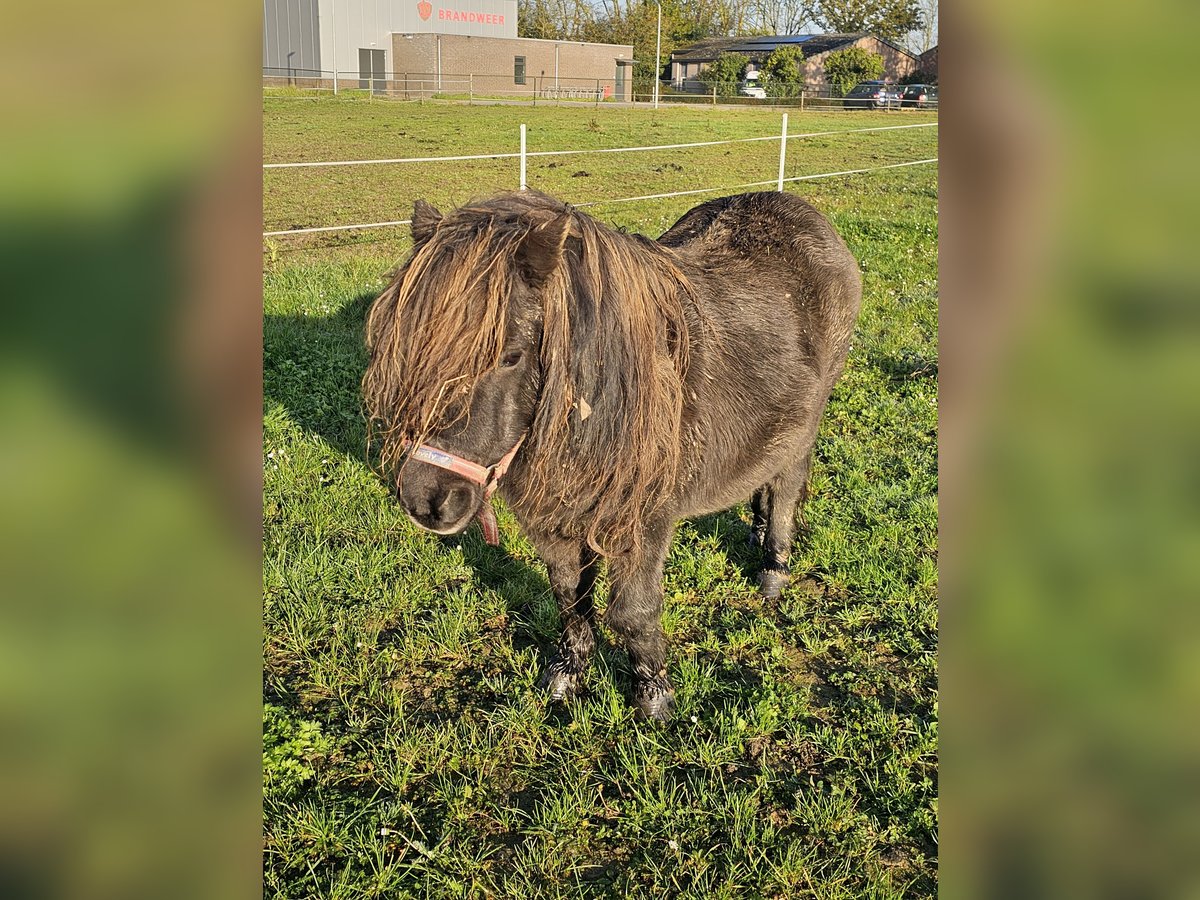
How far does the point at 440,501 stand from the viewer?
2311 mm

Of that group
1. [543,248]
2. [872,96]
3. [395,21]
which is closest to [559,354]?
[543,248]

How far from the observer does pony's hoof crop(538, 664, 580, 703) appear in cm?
334

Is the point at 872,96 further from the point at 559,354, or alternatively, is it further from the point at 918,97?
the point at 559,354

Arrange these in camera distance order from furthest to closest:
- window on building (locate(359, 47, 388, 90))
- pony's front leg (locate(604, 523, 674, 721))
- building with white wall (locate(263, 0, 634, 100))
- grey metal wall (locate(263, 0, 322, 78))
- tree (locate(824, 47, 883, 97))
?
window on building (locate(359, 47, 388, 90)) < tree (locate(824, 47, 883, 97)) < building with white wall (locate(263, 0, 634, 100)) < grey metal wall (locate(263, 0, 322, 78)) < pony's front leg (locate(604, 523, 674, 721))

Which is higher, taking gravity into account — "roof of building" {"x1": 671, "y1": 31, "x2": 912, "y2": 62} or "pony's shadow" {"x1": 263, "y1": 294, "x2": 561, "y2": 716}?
"roof of building" {"x1": 671, "y1": 31, "x2": 912, "y2": 62}

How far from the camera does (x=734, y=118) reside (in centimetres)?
3519

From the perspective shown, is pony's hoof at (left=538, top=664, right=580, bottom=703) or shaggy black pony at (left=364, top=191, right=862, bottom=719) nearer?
shaggy black pony at (left=364, top=191, right=862, bottom=719)

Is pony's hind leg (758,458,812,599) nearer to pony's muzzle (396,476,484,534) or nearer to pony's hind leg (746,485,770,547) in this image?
pony's hind leg (746,485,770,547)

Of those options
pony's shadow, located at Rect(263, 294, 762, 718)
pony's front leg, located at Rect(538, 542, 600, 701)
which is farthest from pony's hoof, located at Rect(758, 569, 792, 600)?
pony's front leg, located at Rect(538, 542, 600, 701)

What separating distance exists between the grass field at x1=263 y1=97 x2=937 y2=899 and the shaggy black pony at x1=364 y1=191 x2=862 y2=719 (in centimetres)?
32

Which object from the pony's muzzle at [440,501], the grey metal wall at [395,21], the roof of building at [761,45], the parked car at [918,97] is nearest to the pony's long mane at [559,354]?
the pony's muzzle at [440,501]

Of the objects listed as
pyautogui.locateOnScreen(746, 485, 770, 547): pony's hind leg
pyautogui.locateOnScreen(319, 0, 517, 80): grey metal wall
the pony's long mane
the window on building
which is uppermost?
pyautogui.locateOnScreen(319, 0, 517, 80): grey metal wall
